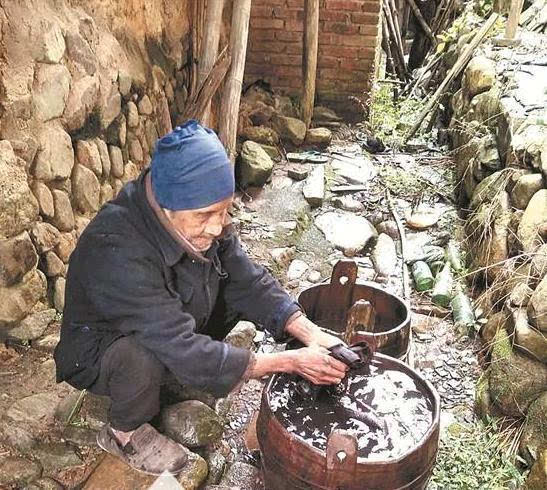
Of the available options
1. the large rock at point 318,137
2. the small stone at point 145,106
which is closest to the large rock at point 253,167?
the large rock at point 318,137

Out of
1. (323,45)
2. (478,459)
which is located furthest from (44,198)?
(323,45)

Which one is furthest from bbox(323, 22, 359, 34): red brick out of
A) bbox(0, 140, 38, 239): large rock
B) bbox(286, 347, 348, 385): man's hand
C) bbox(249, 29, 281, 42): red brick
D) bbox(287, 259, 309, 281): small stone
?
bbox(286, 347, 348, 385): man's hand

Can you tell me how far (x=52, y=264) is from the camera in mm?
2828

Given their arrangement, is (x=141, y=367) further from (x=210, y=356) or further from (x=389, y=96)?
(x=389, y=96)

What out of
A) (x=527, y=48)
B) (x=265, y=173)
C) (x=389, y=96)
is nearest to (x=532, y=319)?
(x=265, y=173)

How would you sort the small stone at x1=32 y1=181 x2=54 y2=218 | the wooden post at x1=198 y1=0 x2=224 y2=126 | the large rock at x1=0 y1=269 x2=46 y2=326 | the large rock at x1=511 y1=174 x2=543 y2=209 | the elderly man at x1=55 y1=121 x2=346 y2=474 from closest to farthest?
the elderly man at x1=55 y1=121 x2=346 y2=474 < the large rock at x1=0 y1=269 x2=46 y2=326 < the small stone at x1=32 y1=181 x2=54 y2=218 < the large rock at x1=511 y1=174 x2=543 y2=209 < the wooden post at x1=198 y1=0 x2=224 y2=126

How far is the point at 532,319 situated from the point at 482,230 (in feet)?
3.77

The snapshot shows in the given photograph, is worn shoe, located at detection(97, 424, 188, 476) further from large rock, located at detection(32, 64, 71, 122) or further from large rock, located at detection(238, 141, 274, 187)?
large rock, located at detection(238, 141, 274, 187)

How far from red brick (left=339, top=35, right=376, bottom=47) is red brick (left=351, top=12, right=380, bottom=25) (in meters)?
0.13

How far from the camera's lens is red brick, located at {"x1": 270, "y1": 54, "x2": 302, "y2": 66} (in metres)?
5.73

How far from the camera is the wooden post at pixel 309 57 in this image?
17.3ft

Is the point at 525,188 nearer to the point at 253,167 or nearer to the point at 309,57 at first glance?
the point at 253,167

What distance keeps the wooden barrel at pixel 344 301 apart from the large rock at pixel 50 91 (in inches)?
53.0

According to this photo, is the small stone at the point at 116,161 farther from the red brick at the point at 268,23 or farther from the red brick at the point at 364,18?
the red brick at the point at 364,18
